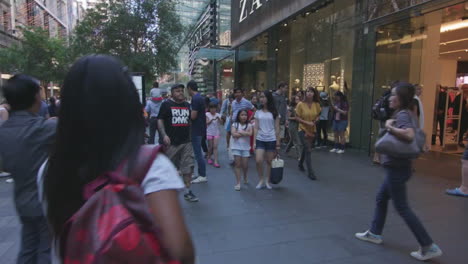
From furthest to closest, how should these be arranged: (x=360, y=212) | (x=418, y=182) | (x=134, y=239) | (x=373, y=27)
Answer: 1. (x=373, y=27)
2. (x=418, y=182)
3. (x=360, y=212)
4. (x=134, y=239)

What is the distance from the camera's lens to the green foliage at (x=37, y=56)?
2036 cm

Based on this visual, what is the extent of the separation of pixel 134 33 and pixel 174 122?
1613 cm

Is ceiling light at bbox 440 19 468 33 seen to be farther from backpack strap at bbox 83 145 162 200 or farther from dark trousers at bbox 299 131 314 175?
backpack strap at bbox 83 145 162 200

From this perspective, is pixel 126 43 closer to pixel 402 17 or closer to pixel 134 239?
pixel 402 17

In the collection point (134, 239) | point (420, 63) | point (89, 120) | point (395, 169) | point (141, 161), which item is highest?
point (420, 63)

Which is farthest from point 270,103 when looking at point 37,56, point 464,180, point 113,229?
point 37,56

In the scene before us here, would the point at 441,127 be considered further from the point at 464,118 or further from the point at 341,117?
the point at 341,117

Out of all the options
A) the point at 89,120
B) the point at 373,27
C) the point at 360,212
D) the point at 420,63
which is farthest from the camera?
the point at 420,63

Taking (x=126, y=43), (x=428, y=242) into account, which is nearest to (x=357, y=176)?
(x=428, y=242)

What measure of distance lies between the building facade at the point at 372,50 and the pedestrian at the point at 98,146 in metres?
7.26

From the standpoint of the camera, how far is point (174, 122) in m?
5.00

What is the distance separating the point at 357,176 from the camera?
6570 mm

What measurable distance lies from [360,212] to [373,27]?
5.92m

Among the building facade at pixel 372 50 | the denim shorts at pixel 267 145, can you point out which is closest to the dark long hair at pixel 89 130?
the denim shorts at pixel 267 145
